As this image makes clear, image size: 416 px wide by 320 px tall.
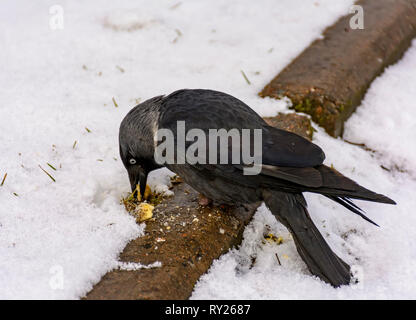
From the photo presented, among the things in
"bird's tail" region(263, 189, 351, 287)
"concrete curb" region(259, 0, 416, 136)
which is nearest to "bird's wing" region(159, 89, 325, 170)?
"bird's tail" region(263, 189, 351, 287)

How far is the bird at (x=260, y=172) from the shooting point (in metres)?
2.77

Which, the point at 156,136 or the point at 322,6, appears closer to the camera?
the point at 156,136

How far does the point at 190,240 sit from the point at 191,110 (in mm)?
811

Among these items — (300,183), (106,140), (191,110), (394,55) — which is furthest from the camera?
(394,55)

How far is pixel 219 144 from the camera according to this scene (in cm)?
291

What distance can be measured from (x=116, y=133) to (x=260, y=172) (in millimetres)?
1487

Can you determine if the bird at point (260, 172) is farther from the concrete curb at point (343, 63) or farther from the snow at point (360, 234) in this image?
the concrete curb at point (343, 63)

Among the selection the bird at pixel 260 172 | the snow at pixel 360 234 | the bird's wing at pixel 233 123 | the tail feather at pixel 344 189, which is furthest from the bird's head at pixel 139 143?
the tail feather at pixel 344 189

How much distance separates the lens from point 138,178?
3.27 metres

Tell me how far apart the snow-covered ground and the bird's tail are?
7cm

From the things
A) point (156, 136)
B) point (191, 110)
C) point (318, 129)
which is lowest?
point (318, 129)

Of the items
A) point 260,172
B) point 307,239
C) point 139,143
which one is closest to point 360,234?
point 307,239
